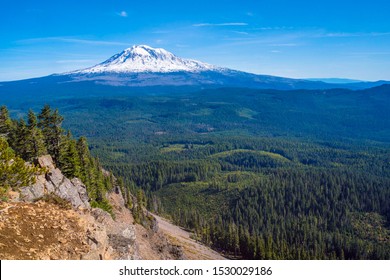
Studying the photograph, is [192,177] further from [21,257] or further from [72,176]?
[21,257]

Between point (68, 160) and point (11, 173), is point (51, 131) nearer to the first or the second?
point (68, 160)

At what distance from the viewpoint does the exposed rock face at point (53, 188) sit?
99.2 ft

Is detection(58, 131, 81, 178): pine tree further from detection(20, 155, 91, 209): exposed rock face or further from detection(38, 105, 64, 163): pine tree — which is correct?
detection(20, 155, 91, 209): exposed rock face

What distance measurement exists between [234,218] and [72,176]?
10365cm

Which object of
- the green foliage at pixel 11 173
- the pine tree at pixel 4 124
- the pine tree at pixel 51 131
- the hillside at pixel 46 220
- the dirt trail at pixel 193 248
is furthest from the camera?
the dirt trail at pixel 193 248

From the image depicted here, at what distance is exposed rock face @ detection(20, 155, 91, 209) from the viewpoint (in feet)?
99.2

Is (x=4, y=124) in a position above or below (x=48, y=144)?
above

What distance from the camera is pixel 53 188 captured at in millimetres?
34750

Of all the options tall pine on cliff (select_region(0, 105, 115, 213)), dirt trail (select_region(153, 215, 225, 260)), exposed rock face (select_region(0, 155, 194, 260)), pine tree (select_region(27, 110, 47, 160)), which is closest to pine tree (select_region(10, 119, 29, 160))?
tall pine on cliff (select_region(0, 105, 115, 213))

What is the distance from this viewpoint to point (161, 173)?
646 feet

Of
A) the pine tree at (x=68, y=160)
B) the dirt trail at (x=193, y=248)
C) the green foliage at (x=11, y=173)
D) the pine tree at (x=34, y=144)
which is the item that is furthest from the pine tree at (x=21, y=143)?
the dirt trail at (x=193, y=248)

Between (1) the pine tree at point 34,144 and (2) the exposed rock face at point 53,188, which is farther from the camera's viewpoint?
(1) the pine tree at point 34,144

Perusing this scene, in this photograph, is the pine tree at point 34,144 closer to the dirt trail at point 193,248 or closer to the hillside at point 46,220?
the hillside at point 46,220

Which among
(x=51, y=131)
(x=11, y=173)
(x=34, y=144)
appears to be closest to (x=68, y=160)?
(x=51, y=131)
